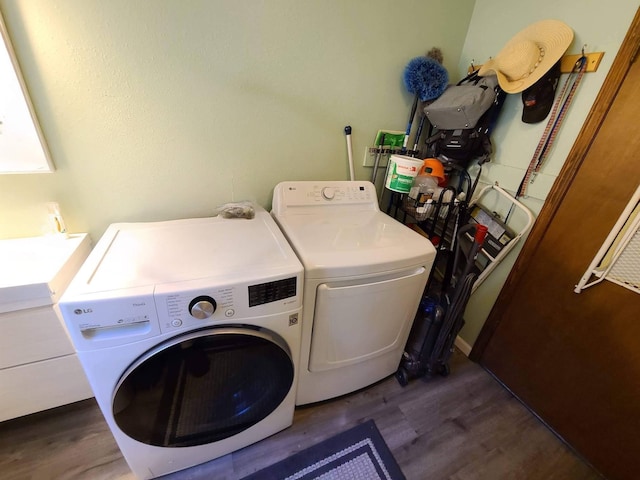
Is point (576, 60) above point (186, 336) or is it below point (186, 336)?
above

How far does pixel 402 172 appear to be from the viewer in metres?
1.36

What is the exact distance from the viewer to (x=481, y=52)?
1444 millimetres

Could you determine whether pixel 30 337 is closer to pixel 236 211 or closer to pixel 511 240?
pixel 236 211

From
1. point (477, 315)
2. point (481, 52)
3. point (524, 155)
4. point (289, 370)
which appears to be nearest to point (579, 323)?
point (477, 315)

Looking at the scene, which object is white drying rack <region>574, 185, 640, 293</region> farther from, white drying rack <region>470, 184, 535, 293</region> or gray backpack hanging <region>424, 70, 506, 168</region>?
gray backpack hanging <region>424, 70, 506, 168</region>

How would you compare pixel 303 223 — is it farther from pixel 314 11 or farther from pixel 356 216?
pixel 314 11

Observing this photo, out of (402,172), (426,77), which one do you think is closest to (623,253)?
(402,172)

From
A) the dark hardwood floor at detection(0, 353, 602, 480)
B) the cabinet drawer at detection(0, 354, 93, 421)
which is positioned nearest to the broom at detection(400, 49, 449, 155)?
the dark hardwood floor at detection(0, 353, 602, 480)

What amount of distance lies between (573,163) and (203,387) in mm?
1696

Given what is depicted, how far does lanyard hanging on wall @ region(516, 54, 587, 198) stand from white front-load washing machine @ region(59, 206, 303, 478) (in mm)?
1225

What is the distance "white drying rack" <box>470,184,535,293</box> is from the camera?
1275 mm

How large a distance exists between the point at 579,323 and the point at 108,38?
2.24 meters

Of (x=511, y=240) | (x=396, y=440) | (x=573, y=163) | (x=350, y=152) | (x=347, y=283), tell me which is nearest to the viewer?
(x=347, y=283)

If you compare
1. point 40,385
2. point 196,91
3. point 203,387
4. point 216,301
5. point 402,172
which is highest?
point 196,91
